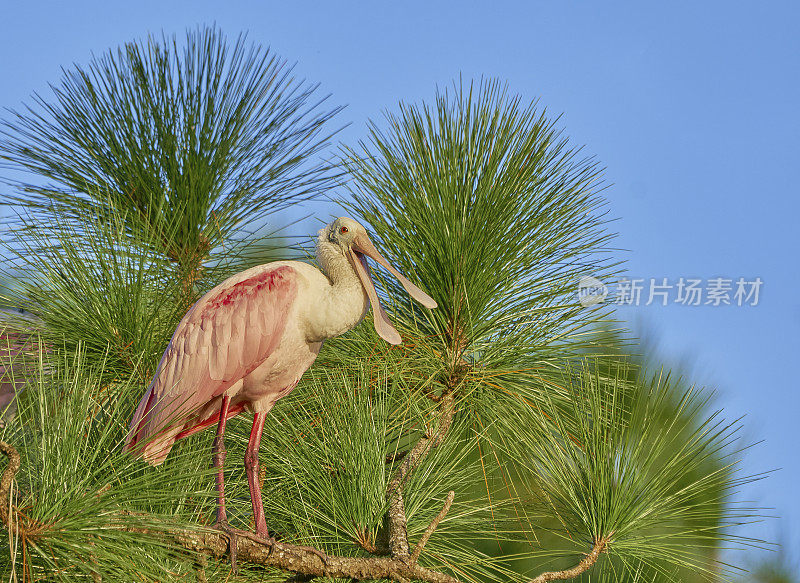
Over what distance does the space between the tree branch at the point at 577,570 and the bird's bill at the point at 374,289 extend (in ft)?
1.73

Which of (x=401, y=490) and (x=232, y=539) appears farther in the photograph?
(x=401, y=490)

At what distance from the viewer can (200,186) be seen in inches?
90.4

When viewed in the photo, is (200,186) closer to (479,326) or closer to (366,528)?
(479,326)

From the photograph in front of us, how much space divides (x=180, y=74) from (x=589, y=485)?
161cm

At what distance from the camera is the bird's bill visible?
63.1 inches

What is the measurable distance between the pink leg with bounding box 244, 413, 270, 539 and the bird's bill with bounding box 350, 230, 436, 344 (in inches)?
14.1

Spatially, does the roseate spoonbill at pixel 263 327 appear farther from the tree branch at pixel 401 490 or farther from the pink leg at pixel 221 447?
the tree branch at pixel 401 490

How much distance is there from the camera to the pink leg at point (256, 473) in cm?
159

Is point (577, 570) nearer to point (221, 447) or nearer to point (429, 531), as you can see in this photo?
point (429, 531)

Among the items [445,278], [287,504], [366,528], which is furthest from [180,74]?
[366,528]

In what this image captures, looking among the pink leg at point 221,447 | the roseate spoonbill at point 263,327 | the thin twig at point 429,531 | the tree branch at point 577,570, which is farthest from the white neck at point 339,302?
the tree branch at point 577,570

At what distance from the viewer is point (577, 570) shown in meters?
1.55

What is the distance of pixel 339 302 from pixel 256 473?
1.34 ft

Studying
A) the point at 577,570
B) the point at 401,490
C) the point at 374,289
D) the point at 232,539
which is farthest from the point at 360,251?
the point at 577,570
